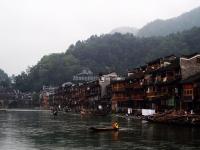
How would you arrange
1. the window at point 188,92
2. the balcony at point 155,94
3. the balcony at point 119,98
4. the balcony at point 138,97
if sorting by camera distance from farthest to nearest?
the balcony at point 119,98 → the balcony at point 138,97 → the balcony at point 155,94 → the window at point 188,92

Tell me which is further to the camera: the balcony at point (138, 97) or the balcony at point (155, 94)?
the balcony at point (138, 97)

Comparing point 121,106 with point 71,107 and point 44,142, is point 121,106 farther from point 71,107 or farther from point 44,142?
point 44,142

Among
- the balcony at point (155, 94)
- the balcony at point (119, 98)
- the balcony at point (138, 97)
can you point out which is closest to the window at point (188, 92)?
the balcony at point (155, 94)

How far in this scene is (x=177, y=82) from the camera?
3356 inches

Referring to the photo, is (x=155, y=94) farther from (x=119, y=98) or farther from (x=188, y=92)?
(x=119, y=98)

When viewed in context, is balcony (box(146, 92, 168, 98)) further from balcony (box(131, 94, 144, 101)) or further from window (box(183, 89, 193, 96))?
window (box(183, 89, 193, 96))

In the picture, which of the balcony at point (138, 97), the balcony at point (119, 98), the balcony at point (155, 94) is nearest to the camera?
the balcony at point (155, 94)

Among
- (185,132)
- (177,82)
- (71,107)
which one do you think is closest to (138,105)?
(177,82)

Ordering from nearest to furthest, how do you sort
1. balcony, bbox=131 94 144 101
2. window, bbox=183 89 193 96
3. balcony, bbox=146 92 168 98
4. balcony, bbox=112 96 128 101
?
1. window, bbox=183 89 193 96
2. balcony, bbox=146 92 168 98
3. balcony, bbox=131 94 144 101
4. balcony, bbox=112 96 128 101

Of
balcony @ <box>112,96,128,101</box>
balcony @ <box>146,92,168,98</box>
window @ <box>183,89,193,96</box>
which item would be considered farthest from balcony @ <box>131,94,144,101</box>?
window @ <box>183,89,193,96</box>

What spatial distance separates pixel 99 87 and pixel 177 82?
63129mm

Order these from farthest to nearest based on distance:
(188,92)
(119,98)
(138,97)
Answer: (119,98) → (138,97) → (188,92)

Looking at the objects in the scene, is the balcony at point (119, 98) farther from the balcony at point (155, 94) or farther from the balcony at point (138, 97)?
the balcony at point (155, 94)

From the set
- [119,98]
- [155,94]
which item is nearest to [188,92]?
[155,94]
